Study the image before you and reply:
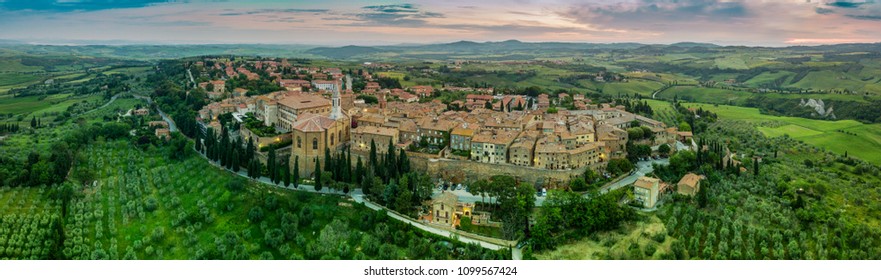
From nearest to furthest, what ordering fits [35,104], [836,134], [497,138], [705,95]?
[836,134] → [35,104] → [497,138] → [705,95]

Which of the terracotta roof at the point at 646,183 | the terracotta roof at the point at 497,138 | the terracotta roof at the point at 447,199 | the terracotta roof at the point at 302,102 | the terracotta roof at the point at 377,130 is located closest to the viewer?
the terracotta roof at the point at 447,199

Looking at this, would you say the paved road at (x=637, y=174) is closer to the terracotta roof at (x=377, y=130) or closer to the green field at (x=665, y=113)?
the green field at (x=665, y=113)

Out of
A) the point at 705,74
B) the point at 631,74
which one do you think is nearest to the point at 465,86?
the point at 631,74

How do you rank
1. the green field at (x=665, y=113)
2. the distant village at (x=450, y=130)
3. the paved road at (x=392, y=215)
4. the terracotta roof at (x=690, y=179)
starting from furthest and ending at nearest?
the green field at (x=665, y=113)
the distant village at (x=450, y=130)
the terracotta roof at (x=690, y=179)
the paved road at (x=392, y=215)

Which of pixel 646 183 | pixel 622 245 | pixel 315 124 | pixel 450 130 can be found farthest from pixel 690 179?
pixel 315 124

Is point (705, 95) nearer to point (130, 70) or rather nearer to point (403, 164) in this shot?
point (403, 164)

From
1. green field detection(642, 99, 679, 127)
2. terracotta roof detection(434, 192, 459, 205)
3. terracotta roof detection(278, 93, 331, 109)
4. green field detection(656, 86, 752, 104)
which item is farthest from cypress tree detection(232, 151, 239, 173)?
green field detection(656, 86, 752, 104)

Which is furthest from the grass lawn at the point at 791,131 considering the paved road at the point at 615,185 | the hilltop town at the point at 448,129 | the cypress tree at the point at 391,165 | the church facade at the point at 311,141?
the church facade at the point at 311,141

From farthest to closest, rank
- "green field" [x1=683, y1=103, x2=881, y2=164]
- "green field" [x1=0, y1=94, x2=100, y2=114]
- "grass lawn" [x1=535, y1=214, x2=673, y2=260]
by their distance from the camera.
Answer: "green field" [x1=0, y1=94, x2=100, y2=114]
"green field" [x1=683, y1=103, x2=881, y2=164]
"grass lawn" [x1=535, y1=214, x2=673, y2=260]

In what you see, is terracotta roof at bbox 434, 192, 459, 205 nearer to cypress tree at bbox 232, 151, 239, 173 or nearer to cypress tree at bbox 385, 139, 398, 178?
cypress tree at bbox 385, 139, 398, 178
